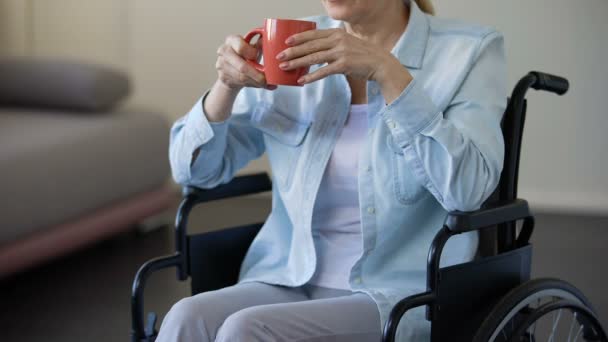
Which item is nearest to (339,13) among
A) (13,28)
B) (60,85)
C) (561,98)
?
(60,85)

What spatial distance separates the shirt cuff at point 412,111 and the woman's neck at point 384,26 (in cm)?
22

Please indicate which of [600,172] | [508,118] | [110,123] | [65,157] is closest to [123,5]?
[110,123]

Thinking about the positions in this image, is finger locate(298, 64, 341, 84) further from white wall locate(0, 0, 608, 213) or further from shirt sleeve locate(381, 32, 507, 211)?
white wall locate(0, 0, 608, 213)

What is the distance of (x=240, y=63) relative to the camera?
116 centimetres

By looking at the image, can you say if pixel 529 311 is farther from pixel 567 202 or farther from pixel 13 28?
pixel 13 28

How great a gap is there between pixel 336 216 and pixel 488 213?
257 mm

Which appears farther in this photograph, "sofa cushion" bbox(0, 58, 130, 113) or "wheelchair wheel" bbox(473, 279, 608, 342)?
"sofa cushion" bbox(0, 58, 130, 113)

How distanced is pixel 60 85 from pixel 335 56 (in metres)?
1.96

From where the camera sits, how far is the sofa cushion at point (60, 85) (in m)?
2.82

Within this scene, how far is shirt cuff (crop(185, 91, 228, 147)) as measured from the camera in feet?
4.26

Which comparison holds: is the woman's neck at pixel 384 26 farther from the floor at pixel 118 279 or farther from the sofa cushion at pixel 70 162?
the sofa cushion at pixel 70 162

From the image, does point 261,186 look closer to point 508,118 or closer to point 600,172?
point 508,118

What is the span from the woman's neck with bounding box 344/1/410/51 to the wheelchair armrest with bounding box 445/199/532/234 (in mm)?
324

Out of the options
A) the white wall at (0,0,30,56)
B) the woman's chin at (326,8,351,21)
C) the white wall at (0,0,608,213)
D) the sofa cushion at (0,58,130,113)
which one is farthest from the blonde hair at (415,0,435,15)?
the white wall at (0,0,30,56)
